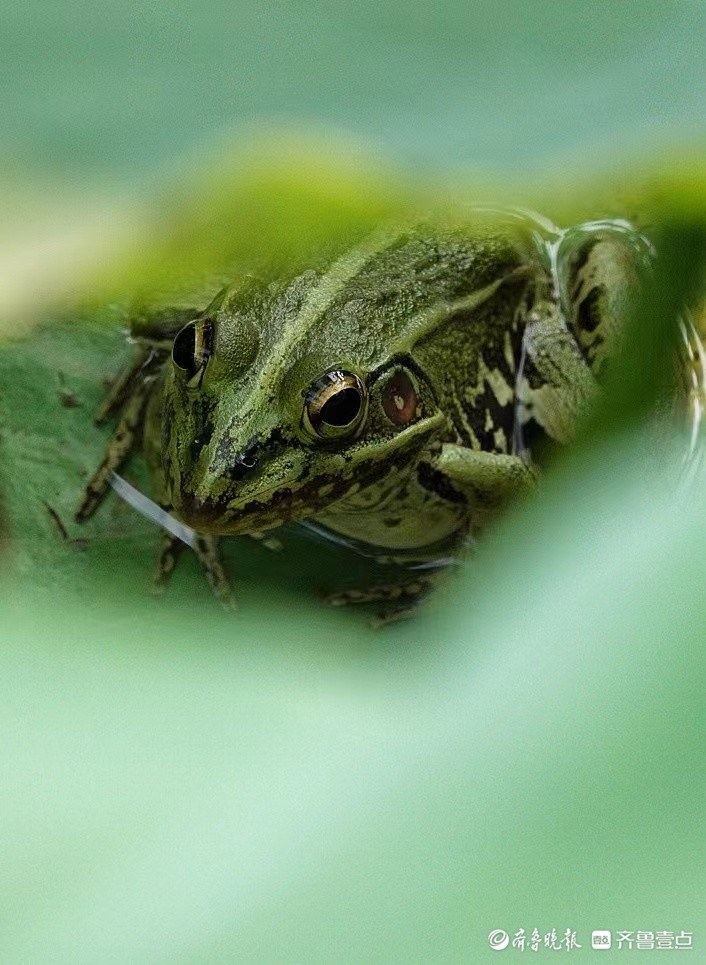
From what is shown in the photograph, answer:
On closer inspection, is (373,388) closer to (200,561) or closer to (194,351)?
(194,351)

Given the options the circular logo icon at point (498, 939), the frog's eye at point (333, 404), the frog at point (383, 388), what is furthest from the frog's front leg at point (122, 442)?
the circular logo icon at point (498, 939)

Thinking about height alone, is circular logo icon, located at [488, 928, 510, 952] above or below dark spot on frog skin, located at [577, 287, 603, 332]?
below

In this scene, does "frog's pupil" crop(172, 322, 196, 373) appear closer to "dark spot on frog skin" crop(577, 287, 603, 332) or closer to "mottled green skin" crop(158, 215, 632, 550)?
"mottled green skin" crop(158, 215, 632, 550)

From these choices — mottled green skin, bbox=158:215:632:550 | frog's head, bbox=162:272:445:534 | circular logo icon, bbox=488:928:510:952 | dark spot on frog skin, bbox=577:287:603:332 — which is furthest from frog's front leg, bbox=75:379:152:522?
circular logo icon, bbox=488:928:510:952

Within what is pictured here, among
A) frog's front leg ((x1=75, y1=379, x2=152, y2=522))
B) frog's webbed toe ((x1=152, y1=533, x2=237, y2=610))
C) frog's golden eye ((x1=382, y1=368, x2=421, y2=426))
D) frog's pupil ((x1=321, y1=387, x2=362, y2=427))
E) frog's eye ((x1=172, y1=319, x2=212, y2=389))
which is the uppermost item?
frog's eye ((x1=172, y1=319, x2=212, y2=389))

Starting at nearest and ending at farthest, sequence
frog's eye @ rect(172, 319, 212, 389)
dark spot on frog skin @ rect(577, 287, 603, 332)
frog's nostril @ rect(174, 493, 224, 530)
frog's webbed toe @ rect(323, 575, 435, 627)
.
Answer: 1. frog's nostril @ rect(174, 493, 224, 530)
2. frog's eye @ rect(172, 319, 212, 389)
3. frog's webbed toe @ rect(323, 575, 435, 627)
4. dark spot on frog skin @ rect(577, 287, 603, 332)

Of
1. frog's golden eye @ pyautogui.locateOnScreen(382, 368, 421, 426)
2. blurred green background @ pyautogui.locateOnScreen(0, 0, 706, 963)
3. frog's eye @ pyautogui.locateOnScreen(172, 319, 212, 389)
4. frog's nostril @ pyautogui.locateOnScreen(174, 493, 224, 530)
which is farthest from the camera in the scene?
frog's golden eye @ pyautogui.locateOnScreen(382, 368, 421, 426)

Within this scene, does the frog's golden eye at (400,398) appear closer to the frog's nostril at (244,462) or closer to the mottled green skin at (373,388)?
the mottled green skin at (373,388)

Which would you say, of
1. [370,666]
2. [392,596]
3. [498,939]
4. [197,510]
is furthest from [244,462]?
[498,939]
